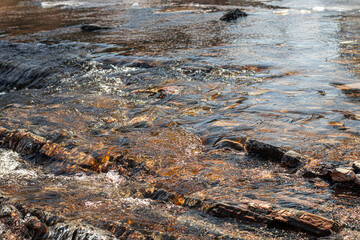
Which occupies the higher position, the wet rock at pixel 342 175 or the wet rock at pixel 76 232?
the wet rock at pixel 342 175

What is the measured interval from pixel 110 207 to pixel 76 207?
1.20ft

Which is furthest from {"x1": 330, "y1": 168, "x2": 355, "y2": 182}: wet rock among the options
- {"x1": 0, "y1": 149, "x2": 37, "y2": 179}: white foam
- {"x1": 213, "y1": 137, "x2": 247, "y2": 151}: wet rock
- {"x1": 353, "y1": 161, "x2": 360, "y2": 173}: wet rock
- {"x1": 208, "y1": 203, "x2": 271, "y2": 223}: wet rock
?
{"x1": 0, "y1": 149, "x2": 37, "y2": 179}: white foam

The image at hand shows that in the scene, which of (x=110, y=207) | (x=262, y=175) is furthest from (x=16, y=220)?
(x=262, y=175)

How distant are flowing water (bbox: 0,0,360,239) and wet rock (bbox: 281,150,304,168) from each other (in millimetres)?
132

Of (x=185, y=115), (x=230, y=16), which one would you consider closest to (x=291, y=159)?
(x=185, y=115)

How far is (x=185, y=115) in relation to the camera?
234 inches

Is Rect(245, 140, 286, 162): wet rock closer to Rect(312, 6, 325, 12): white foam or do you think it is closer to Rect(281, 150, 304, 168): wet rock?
Rect(281, 150, 304, 168): wet rock

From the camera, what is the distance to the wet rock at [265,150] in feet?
13.9

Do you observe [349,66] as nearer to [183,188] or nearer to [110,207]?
[183,188]

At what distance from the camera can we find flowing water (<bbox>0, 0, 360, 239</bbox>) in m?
3.54

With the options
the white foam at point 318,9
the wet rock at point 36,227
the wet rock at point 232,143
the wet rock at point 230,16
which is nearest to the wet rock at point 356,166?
the wet rock at point 232,143

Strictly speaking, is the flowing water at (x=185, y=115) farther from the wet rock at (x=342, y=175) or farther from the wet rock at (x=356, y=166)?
the wet rock at (x=356, y=166)

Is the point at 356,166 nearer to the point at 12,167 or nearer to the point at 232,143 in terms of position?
the point at 232,143

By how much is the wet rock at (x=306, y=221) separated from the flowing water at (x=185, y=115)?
0.09 meters
